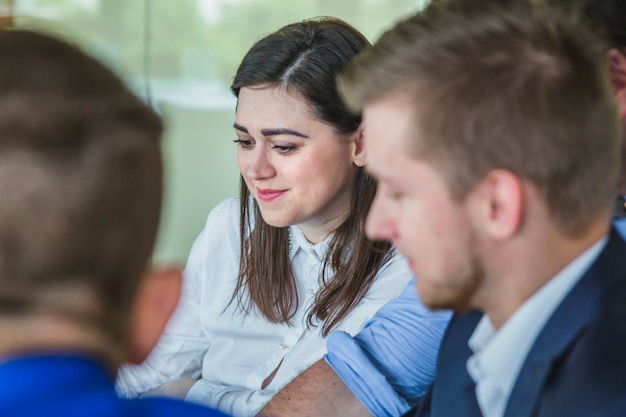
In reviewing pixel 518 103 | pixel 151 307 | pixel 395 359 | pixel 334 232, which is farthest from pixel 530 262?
pixel 334 232

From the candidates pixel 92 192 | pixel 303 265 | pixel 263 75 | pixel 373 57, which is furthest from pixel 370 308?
pixel 92 192

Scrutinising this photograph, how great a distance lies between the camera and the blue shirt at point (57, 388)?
0.66 m

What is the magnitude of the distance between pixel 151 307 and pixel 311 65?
1.21 m

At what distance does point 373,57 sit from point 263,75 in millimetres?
826

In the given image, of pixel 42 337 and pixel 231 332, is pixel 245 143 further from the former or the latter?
pixel 42 337

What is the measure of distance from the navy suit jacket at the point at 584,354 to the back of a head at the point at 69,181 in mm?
480

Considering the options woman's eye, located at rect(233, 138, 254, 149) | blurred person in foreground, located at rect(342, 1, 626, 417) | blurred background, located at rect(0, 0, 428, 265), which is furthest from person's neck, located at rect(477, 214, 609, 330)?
blurred background, located at rect(0, 0, 428, 265)

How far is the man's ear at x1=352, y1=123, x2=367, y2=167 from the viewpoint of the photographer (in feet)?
6.41

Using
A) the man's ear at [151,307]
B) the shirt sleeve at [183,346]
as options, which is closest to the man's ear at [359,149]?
the shirt sleeve at [183,346]

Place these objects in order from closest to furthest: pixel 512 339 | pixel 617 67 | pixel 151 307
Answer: pixel 151 307 → pixel 512 339 → pixel 617 67

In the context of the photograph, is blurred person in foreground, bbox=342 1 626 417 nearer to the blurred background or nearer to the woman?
the woman

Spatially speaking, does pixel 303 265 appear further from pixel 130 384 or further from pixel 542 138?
pixel 542 138

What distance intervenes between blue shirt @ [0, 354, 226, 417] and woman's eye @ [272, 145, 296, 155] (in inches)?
49.0

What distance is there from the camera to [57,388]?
0.67 meters
